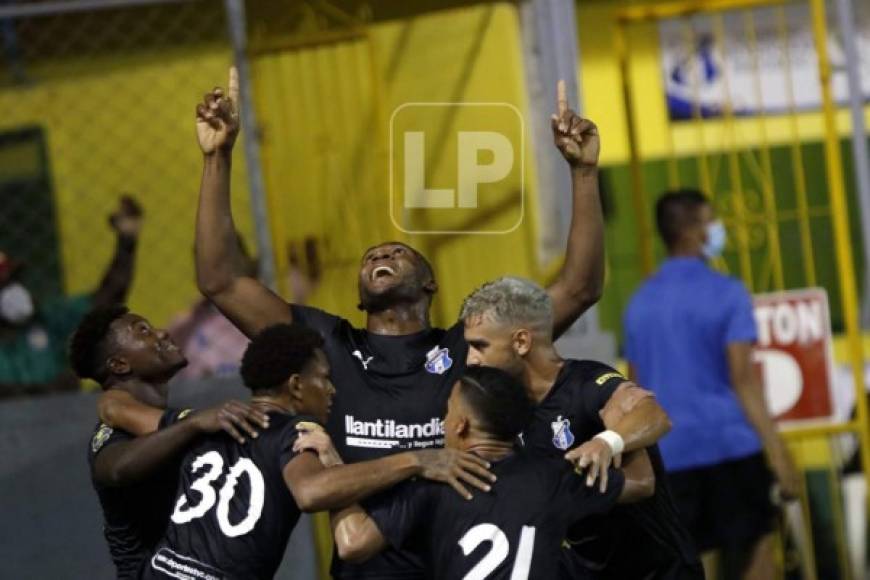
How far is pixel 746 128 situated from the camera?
11039 mm

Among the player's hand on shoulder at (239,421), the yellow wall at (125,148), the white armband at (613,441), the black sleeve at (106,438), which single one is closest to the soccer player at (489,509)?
the white armband at (613,441)

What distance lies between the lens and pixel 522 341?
567 cm

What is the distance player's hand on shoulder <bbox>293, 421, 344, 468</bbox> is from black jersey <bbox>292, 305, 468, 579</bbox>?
0.59 m

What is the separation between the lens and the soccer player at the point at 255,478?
5.36 meters

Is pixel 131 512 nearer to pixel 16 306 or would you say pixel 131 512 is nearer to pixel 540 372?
pixel 540 372

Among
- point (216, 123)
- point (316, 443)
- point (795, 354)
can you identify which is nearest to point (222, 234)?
point (216, 123)

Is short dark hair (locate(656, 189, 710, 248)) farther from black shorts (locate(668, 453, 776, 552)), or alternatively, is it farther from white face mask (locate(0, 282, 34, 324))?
white face mask (locate(0, 282, 34, 324))

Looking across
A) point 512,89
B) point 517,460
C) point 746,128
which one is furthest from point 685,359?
point 517,460

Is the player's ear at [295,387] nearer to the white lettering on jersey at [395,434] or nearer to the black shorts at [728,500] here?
the white lettering on jersey at [395,434]

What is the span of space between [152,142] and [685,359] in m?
3.28

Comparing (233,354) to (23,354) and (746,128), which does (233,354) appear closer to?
(23,354)

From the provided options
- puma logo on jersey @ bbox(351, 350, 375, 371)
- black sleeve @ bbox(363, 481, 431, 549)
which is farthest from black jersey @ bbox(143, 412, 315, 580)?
puma logo on jersey @ bbox(351, 350, 375, 371)

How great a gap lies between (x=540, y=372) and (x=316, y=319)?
30.2 inches

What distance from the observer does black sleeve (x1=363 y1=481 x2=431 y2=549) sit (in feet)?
16.7
